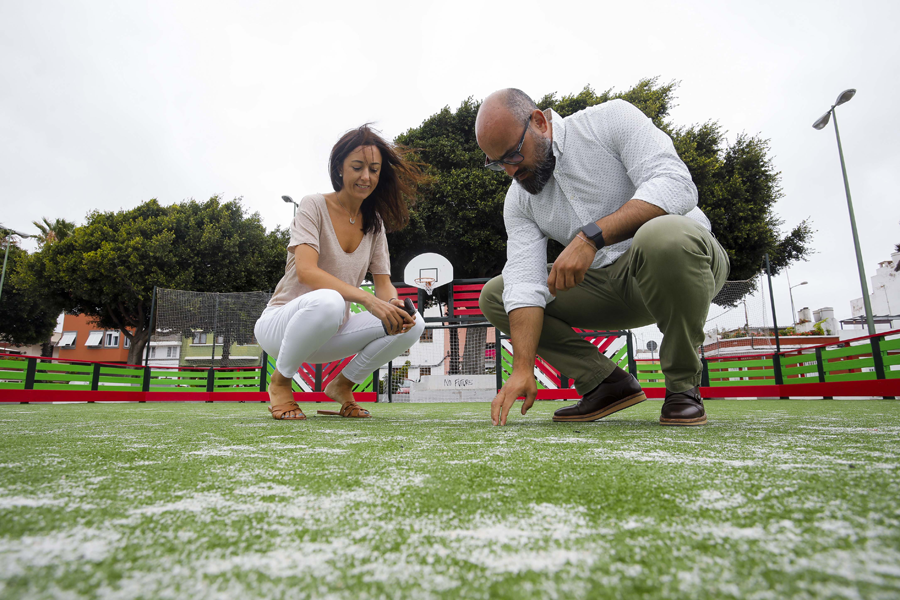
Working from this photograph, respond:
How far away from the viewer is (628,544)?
362 millimetres

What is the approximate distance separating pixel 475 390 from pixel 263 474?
25.0ft

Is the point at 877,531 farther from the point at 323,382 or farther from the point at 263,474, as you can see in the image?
the point at 323,382

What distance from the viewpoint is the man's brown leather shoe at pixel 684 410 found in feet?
4.61

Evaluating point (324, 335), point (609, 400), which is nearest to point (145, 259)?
point (324, 335)

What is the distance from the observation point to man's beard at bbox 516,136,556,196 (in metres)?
1.64

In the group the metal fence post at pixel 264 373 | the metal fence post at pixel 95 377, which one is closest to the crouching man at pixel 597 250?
the metal fence post at pixel 264 373

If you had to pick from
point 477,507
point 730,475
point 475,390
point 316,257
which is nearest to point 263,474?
point 477,507

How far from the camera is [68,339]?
27.2 meters

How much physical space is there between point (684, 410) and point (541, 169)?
3.00ft

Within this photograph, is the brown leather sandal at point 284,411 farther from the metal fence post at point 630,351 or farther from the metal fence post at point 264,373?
the metal fence post at point 264,373

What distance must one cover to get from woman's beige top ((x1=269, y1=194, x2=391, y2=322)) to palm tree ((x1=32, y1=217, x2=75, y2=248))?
1879 centimetres

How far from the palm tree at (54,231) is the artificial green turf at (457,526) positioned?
20.3m

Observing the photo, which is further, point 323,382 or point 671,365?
point 323,382

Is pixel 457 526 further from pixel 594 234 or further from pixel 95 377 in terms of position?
pixel 95 377
